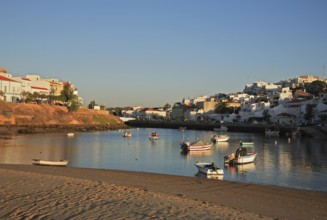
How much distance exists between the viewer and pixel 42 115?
9419 centimetres

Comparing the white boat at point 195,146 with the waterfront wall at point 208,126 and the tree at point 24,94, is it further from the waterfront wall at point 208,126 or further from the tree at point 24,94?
the tree at point 24,94

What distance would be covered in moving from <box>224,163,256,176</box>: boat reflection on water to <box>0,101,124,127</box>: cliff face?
62605 millimetres

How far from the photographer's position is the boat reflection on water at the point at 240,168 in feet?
96.5

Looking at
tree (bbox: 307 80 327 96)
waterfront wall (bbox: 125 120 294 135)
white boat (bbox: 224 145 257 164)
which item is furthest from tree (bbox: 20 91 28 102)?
tree (bbox: 307 80 327 96)

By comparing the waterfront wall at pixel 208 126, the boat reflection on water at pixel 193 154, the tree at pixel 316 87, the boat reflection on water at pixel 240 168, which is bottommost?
the boat reflection on water at pixel 240 168

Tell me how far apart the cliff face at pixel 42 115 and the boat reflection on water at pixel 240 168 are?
62605 millimetres

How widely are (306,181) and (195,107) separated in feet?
544

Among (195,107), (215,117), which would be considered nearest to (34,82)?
(215,117)

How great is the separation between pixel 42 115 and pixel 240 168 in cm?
7235

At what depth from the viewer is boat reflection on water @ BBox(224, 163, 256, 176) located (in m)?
29.4

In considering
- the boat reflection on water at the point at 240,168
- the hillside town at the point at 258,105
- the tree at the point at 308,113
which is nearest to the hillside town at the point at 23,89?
the hillside town at the point at 258,105

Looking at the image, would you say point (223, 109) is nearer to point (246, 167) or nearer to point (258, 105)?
point (258, 105)

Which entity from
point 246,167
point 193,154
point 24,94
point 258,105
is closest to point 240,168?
point 246,167

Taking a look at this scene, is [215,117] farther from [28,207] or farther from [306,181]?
[28,207]
